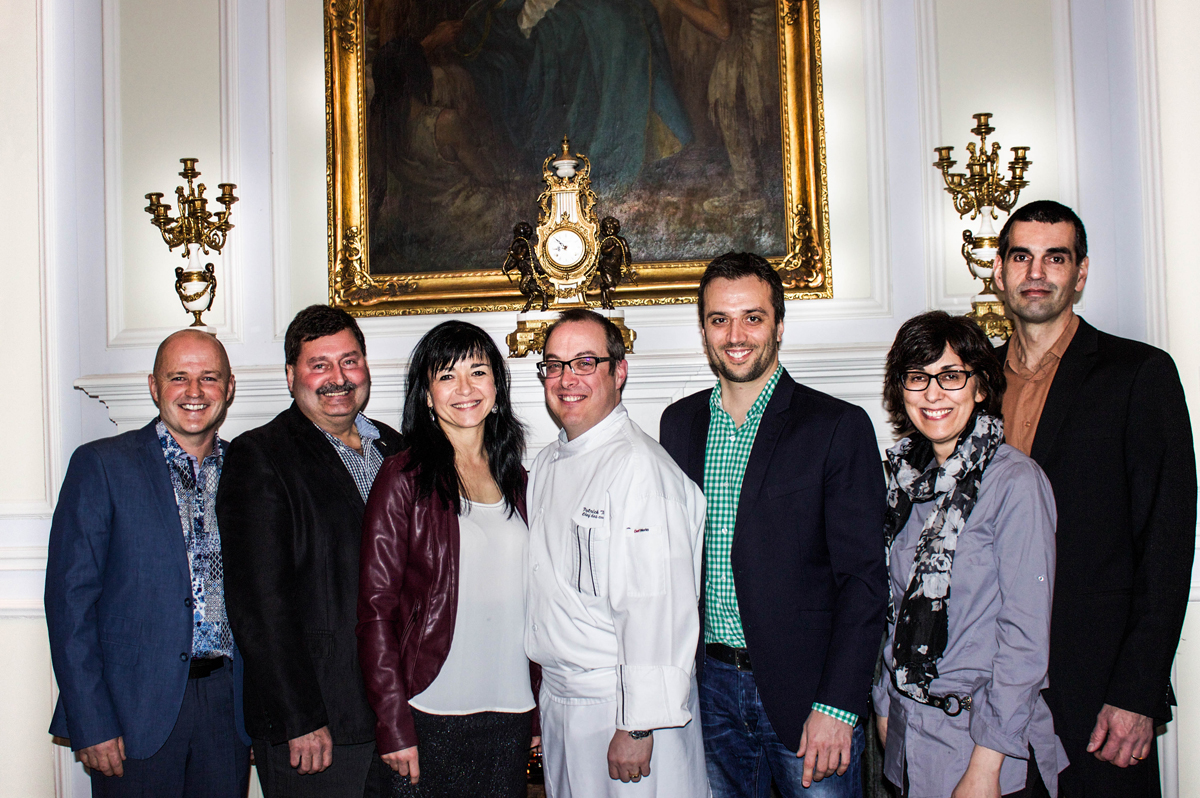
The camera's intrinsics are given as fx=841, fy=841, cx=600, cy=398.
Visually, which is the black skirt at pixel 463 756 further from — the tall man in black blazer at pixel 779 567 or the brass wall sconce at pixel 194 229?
the brass wall sconce at pixel 194 229

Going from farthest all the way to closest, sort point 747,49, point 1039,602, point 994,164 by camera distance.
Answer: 1. point 747,49
2. point 994,164
3. point 1039,602

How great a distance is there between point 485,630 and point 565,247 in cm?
174

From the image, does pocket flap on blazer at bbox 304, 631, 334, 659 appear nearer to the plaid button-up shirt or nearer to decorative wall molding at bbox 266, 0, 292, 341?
the plaid button-up shirt

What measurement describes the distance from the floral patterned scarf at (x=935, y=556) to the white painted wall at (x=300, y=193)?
131 centimetres

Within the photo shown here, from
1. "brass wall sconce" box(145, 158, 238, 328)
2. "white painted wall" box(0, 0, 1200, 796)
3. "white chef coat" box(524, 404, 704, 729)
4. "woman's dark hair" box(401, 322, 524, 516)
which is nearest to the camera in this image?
"white chef coat" box(524, 404, 704, 729)

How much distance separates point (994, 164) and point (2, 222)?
386 centimetres

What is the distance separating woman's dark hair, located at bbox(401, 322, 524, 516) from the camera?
6.93ft

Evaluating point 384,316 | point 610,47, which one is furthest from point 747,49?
point 384,316

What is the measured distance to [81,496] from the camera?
240cm

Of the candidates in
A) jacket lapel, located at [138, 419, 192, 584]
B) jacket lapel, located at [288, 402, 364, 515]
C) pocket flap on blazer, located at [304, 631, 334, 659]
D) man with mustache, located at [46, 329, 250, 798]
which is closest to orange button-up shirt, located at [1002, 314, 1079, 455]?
jacket lapel, located at [288, 402, 364, 515]

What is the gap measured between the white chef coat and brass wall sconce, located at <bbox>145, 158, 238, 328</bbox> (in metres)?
2.12

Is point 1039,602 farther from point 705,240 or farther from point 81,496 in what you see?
point 81,496

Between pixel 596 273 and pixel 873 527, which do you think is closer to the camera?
pixel 873 527

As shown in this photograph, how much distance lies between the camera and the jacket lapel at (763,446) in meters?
2.09
